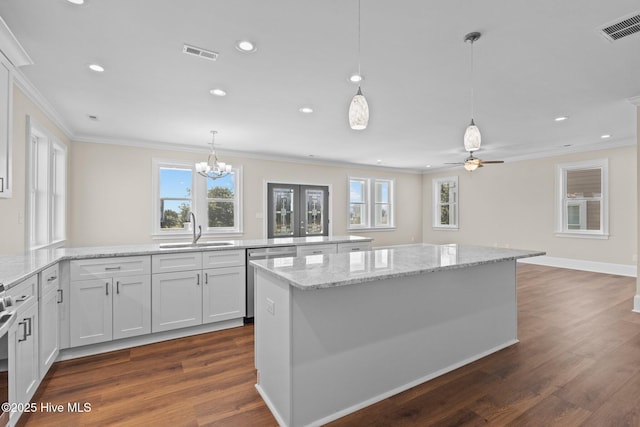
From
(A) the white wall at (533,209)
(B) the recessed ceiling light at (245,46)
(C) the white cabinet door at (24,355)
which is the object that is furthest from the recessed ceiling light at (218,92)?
(A) the white wall at (533,209)

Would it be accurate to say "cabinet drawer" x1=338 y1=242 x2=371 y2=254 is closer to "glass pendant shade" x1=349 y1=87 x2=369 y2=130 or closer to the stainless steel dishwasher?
the stainless steel dishwasher

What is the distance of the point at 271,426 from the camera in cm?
187

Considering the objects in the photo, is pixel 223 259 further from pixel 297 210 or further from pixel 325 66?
pixel 297 210

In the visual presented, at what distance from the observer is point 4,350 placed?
1.60 meters

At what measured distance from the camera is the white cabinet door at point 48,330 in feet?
7.46

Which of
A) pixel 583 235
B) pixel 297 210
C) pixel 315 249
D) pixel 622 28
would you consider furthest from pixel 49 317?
pixel 583 235

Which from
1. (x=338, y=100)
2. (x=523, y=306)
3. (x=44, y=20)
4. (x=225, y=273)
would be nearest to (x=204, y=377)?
(x=225, y=273)

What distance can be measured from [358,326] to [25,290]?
2180 mm

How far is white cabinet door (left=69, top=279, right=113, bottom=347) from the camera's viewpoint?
277 cm

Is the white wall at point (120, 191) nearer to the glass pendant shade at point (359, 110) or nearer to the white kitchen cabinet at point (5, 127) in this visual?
the white kitchen cabinet at point (5, 127)

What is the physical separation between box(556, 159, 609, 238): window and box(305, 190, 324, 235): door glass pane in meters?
5.50

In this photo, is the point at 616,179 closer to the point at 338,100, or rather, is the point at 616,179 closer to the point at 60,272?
the point at 338,100

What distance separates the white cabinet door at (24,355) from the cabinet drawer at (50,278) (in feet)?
0.68

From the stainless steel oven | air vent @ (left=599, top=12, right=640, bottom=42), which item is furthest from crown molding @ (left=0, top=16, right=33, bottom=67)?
air vent @ (left=599, top=12, right=640, bottom=42)
